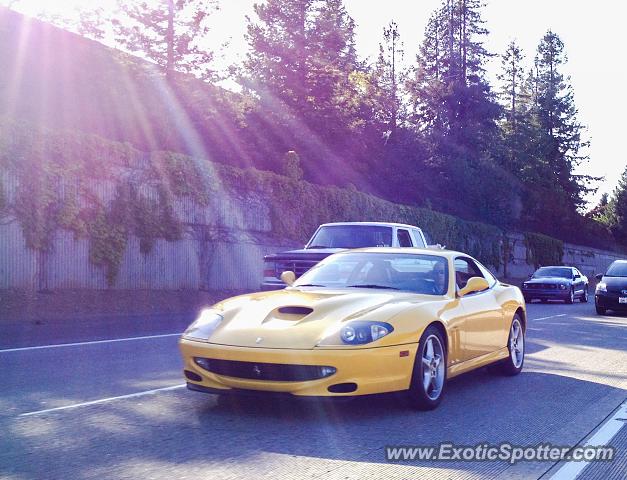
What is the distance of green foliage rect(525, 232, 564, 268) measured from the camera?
49.3 meters

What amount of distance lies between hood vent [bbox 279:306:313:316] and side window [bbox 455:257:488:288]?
2.47 m

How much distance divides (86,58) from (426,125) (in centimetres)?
4126

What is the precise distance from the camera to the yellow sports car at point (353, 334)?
5859mm

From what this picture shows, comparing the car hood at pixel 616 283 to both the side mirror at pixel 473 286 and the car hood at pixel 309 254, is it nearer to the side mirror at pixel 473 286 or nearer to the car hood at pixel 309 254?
the car hood at pixel 309 254

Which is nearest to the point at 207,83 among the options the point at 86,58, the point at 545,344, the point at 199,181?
the point at 86,58

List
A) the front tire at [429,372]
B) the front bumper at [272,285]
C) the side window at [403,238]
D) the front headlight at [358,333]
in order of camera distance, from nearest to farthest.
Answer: the front headlight at [358,333] → the front tire at [429,372] → the front bumper at [272,285] → the side window at [403,238]

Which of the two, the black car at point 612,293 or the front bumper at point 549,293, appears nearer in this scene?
the black car at point 612,293

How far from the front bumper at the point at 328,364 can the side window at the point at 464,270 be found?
2361 mm

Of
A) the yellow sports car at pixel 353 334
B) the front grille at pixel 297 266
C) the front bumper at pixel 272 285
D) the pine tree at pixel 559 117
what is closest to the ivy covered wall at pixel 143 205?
the front bumper at pixel 272 285

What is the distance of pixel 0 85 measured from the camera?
70.6 feet

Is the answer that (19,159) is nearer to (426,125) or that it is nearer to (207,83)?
(207,83)

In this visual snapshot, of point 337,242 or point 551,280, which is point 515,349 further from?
point 551,280

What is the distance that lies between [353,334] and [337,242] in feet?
31.1

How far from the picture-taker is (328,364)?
581 cm
